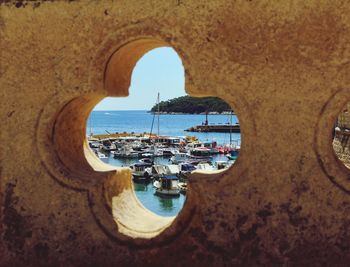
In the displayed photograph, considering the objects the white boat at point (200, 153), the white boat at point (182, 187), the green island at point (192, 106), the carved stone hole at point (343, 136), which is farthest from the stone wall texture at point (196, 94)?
the green island at point (192, 106)

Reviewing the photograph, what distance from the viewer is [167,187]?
36250mm

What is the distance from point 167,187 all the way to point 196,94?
1260 inches

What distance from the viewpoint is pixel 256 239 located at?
173 inches

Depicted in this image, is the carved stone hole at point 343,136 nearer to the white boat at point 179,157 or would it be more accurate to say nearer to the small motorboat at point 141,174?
the small motorboat at point 141,174

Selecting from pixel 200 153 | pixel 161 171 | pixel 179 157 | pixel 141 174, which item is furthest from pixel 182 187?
pixel 200 153

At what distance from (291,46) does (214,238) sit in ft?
5.61

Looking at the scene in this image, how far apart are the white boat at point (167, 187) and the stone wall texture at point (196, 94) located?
3126 cm

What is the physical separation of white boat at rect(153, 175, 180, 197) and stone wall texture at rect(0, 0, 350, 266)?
1231 inches

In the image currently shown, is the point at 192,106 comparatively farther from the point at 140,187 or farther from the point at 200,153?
the point at 140,187

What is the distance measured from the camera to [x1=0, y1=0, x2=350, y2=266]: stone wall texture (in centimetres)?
427

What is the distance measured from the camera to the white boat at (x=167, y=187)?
36.1m

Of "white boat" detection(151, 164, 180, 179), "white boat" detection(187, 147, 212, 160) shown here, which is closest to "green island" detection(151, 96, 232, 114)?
"white boat" detection(187, 147, 212, 160)

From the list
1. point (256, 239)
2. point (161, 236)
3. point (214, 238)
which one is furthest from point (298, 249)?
point (161, 236)

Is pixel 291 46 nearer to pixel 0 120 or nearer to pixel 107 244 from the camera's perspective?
pixel 107 244
